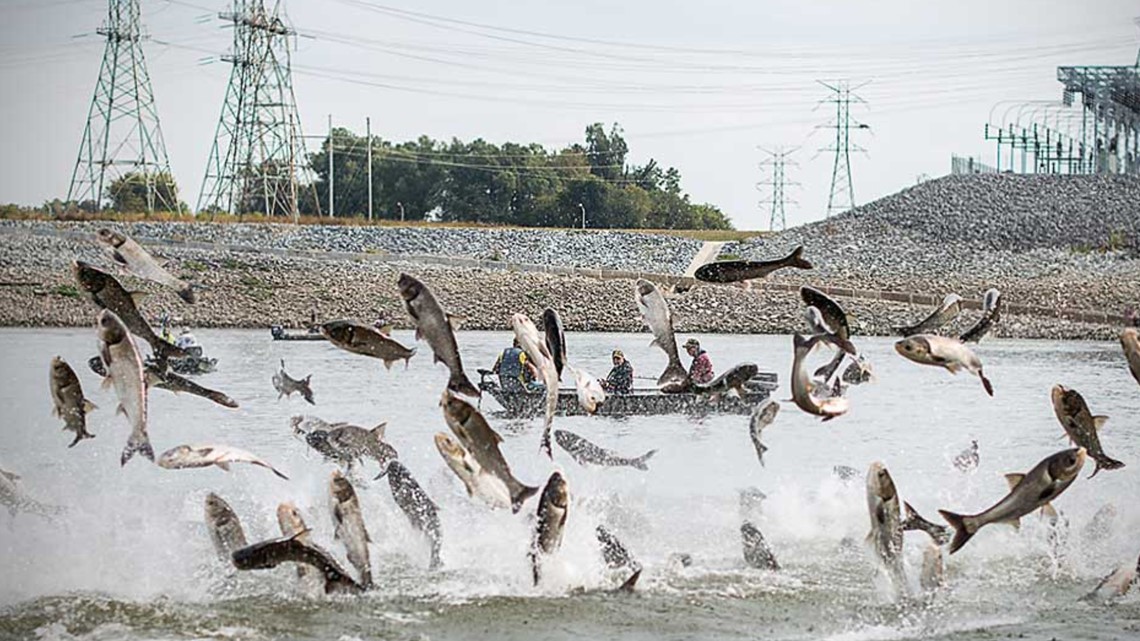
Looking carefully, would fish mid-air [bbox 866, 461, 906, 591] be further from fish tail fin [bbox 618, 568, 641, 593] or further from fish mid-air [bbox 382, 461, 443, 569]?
fish mid-air [bbox 382, 461, 443, 569]

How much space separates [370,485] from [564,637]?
4900mm

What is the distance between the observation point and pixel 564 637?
1216cm

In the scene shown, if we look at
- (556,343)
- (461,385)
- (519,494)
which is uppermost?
(556,343)

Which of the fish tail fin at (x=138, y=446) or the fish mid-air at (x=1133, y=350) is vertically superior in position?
the fish mid-air at (x=1133, y=350)

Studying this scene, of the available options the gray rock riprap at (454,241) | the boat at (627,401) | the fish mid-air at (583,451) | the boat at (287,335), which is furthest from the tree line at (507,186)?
the fish mid-air at (583,451)

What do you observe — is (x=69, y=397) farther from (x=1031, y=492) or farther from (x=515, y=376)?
(x=515, y=376)

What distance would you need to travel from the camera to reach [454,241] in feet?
198

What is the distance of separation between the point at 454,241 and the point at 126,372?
163ft

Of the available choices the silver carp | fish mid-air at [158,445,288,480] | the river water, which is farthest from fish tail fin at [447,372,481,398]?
the river water

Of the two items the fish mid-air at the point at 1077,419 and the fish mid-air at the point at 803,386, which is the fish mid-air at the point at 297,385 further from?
the fish mid-air at the point at 1077,419

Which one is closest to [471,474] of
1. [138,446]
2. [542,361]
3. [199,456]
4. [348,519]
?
[542,361]

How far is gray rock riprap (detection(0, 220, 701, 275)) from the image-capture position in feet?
186

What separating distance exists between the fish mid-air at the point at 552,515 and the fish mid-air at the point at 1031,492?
2553mm

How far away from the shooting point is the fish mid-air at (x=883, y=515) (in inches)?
442
